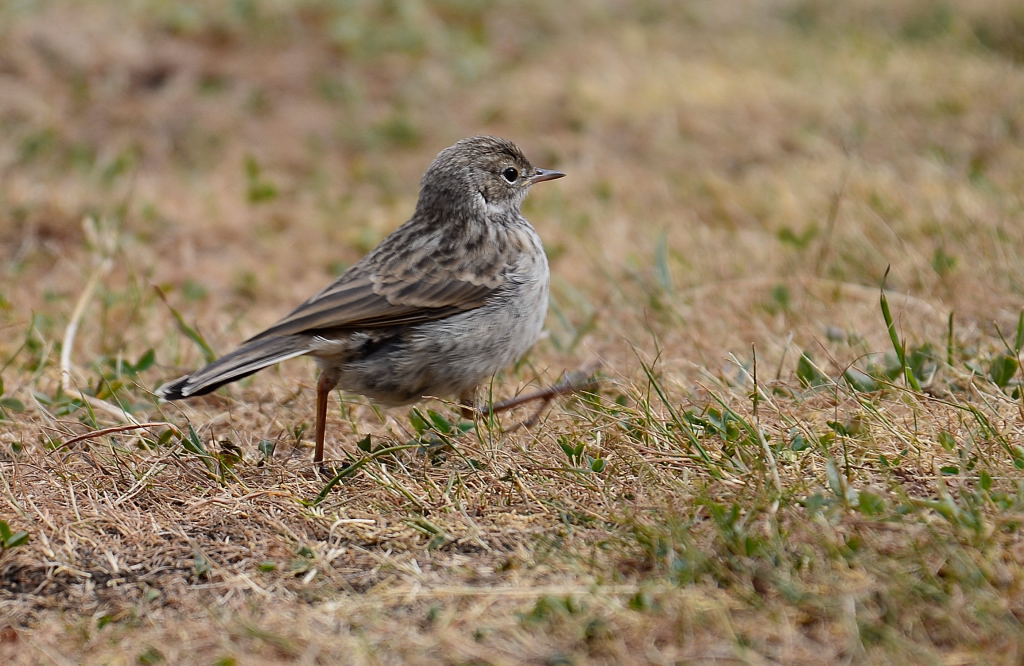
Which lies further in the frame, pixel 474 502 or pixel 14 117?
pixel 14 117

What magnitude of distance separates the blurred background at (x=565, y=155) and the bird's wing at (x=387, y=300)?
31.2 inches

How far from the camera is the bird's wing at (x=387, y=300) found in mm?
5105

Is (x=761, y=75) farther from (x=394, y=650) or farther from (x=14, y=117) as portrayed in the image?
(x=394, y=650)

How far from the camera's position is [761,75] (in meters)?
11.2

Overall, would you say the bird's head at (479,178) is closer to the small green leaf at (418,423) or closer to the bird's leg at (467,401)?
the bird's leg at (467,401)

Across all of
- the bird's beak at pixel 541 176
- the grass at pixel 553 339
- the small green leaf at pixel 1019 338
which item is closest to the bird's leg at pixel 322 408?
the grass at pixel 553 339

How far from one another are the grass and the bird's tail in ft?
0.65

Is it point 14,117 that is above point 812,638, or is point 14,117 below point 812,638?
above

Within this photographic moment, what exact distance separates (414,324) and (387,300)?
0.15 meters

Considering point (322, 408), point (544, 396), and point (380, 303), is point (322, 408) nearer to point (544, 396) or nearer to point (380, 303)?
point (380, 303)

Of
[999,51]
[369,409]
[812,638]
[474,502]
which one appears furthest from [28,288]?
[999,51]

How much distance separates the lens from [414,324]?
5.25m

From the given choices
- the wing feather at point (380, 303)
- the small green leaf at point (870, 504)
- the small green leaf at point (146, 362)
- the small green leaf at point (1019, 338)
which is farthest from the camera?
the small green leaf at point (146, 362)

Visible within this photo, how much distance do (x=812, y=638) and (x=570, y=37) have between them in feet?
33.0
